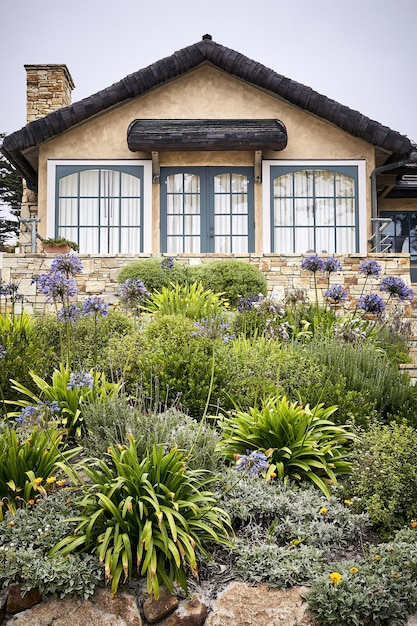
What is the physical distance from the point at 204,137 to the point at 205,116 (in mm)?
1181

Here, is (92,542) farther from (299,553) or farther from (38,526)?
(299,553)

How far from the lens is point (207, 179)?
41.2 feet

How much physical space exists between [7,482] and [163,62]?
1003cm

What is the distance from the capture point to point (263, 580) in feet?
12.4

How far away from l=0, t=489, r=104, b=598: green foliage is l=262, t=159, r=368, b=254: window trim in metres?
9.04

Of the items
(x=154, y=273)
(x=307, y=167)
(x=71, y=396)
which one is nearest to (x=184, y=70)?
(x=307, y=167)

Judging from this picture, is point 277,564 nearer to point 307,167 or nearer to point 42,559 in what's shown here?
point 42,559

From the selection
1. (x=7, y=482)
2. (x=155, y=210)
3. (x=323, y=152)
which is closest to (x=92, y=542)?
(x=7, y=482)

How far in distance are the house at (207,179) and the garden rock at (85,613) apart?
916 centimetres

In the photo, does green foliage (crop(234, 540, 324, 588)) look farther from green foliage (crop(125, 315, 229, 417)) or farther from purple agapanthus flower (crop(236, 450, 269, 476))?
green foliage (crop(125, 315, 229, 417))

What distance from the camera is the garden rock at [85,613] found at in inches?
140

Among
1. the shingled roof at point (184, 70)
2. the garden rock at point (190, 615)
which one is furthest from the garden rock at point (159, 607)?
the shingled roof at point (184, 70)

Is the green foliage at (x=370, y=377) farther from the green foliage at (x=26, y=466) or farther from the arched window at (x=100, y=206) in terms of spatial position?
the arched window at (x=100, y=206)

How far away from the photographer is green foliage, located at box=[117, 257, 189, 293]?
934cm
